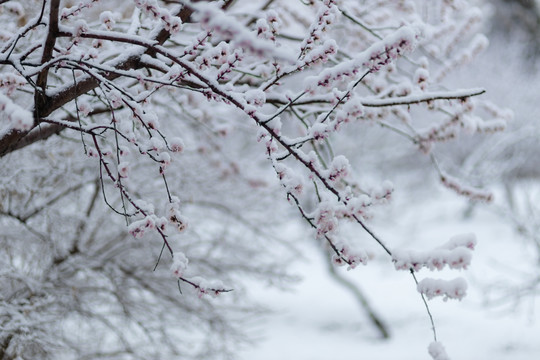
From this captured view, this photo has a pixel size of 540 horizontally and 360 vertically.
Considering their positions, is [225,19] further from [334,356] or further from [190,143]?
[334,356]

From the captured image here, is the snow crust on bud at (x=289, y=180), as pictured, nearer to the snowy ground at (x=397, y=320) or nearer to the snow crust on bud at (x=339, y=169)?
the snow crust on bud at (x=339, y=169)

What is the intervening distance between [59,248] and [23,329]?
1.36 meters

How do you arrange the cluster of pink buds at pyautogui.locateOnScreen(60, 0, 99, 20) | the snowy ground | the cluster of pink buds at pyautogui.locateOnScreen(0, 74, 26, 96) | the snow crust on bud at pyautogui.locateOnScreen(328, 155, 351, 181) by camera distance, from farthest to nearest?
the snowy ground
the cluster of pink buds at pyautogui.locateOnScreen(60, 0, 99, 20)
the cluster of pink buds at pyautogui.locateOnScreen(0, 74, 26, 96)
the snow crust on bud at pyautogui.locateOnScreen(328, 155, 351, 181)

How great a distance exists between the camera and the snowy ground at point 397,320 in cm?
892

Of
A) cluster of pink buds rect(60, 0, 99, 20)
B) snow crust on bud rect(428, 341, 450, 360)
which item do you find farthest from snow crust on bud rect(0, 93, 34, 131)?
snow crust on bud rect(428, 341, 450, 360)

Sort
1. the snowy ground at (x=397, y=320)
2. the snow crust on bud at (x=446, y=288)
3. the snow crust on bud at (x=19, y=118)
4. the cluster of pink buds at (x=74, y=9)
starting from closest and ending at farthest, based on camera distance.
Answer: the snow crust on bud at (x=19, y=118) → the snow crust on bud at (x=446, y=288) → the cluster of pink buds at (x=74, y=9) → the snowy ground at (x=397, y=320)

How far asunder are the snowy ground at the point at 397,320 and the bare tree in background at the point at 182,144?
6.15 feet

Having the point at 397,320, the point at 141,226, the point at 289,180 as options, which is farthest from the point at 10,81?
the point at 397,320

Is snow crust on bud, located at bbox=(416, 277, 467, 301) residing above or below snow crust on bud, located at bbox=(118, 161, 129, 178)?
below

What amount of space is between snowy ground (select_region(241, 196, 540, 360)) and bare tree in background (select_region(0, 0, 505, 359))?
1875mm

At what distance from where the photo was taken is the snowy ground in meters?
8.92

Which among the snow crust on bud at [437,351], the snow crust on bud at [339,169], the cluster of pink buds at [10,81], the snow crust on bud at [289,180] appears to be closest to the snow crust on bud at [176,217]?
the snow crust on bud at [289,180]

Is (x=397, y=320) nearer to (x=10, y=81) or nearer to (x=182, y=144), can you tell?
(x=182, y=144)

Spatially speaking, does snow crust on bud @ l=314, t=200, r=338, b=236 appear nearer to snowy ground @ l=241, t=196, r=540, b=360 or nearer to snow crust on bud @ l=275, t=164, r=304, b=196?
snow crust on bud @ l=275, t=164, r=304, b=196
